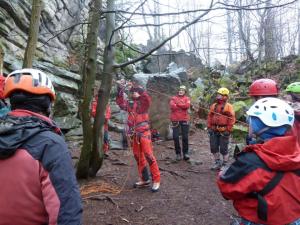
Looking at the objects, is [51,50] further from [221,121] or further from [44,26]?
[221,121]

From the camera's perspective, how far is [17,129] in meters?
2.07

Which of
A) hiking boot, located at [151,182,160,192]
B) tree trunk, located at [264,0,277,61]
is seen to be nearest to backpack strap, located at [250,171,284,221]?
hiking boot, located at [151,182,160,192]

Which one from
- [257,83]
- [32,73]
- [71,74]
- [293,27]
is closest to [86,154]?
[257,83]

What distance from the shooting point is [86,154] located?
6754mm

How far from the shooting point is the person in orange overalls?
803 cm

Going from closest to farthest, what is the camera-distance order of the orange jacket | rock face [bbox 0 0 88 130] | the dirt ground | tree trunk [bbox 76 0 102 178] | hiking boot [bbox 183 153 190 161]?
the dirt ground
tree trunk [bbox 76 0 102 178]
the orange jacket
hiking boot [bbox 183 153 190 161]
rock face [bbox 0 0 88 130]

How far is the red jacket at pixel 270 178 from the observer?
252 cm

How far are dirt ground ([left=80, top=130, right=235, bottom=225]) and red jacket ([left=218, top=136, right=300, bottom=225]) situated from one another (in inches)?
121

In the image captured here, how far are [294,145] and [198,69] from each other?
72.3ft

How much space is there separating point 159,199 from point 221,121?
2602mm

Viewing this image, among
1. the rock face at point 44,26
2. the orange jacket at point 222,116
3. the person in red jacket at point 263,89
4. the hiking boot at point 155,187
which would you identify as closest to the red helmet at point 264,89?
the person in red jacket at point 263,89

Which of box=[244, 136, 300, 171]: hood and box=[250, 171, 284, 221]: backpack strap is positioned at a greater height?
box=[244, 136, 300, 171]: hood

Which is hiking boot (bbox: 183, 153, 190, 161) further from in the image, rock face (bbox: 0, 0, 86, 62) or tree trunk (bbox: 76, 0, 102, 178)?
rock face (bbox: 0, 0, 86, 62)

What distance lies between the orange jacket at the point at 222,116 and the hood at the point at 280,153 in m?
5.39
